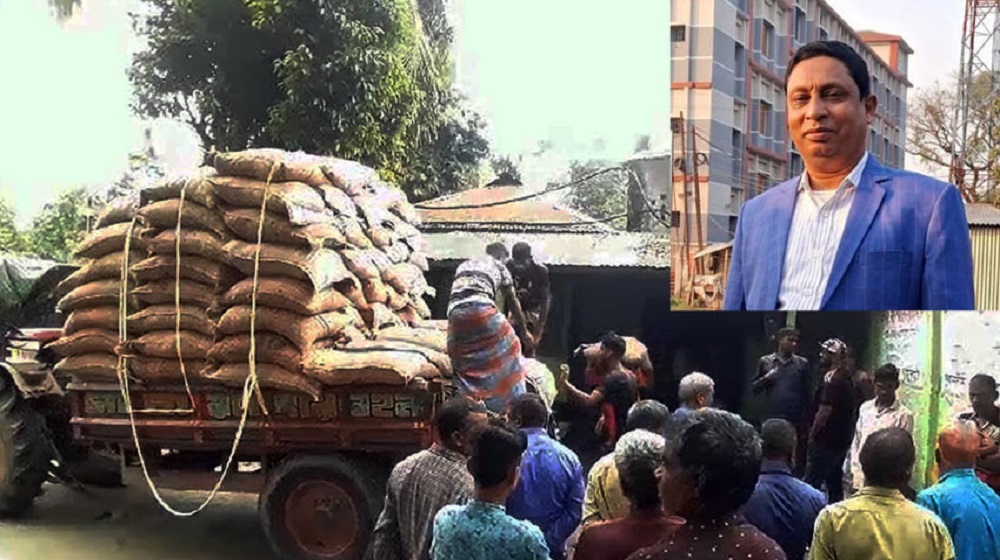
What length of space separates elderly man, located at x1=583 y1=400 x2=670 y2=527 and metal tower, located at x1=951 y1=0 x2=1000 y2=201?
125 cm

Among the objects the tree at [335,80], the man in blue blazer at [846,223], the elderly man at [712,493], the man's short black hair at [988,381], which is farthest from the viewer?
the tree at [335,80]

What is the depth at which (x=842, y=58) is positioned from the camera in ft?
10.3

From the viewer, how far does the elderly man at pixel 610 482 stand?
10.3 feet

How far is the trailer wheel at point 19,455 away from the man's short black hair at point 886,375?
3.64m

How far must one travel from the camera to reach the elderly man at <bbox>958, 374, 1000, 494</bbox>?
125 inches

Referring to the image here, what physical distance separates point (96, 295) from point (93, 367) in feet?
0.97

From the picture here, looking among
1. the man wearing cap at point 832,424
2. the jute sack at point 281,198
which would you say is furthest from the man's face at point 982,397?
the jute sack at point 281,198

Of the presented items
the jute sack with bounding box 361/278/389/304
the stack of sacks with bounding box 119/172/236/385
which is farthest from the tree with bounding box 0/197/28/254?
the jute sack with bounding box 361/278/389/304

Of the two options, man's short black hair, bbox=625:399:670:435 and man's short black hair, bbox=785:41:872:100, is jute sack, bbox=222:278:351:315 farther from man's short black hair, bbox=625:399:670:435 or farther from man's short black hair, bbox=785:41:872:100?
man's short black hair, bbox=785:41:872:100


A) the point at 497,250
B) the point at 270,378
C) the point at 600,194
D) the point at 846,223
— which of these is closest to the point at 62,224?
the point at 270,378

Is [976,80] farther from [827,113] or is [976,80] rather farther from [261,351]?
[261,351]

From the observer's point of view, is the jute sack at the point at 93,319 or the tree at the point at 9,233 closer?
the jute sack at the point at 93,319

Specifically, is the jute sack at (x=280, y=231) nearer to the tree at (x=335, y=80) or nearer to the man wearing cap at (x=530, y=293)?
the tree at (x=335, y=80)

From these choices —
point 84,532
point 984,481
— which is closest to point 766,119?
point 984,481
